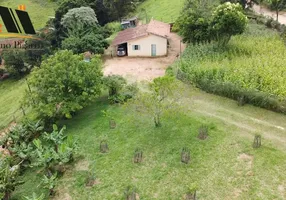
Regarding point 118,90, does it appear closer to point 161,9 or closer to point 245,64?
point 245,64

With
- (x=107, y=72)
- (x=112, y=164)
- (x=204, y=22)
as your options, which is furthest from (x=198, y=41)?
(x=112, y=164)

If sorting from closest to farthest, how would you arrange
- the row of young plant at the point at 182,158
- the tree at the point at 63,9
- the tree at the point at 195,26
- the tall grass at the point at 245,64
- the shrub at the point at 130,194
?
the row of young plant at the point at 182,158
the shrub at the point at 130,194
the tall grass at the point at 245,64
the tree at the point at 195,26
the tree at the point at 63,9

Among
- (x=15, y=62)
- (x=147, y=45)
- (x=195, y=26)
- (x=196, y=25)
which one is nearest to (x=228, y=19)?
(x=196, y=25)

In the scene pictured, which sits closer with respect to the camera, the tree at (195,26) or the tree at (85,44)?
the tree at (195,26)

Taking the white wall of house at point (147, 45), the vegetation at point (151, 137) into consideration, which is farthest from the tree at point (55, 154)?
the white wall of house at point (147, 45)

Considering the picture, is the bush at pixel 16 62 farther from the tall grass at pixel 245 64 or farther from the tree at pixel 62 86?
the tall grass at pixel 245 64

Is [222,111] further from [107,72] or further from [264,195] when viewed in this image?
[107,72]
